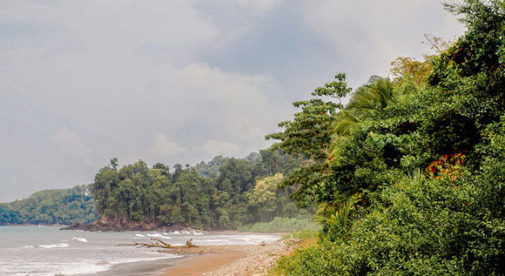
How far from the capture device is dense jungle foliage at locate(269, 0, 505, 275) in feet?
13.1

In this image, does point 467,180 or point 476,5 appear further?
point 476,5

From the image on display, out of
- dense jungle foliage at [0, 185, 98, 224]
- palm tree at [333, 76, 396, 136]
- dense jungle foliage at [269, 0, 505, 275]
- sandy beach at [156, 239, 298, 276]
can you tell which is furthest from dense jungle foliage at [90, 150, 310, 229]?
dense jungle foliage at [269, 0, 505, 275]

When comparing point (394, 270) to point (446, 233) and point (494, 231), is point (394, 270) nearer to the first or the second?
point (446, 233)

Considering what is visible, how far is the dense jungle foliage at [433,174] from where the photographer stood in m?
4.00

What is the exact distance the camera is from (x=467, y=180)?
4457 millimetres

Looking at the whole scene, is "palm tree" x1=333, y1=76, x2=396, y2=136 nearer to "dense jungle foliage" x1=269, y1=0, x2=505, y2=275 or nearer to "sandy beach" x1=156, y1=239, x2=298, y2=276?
"dense jungle foliage" x1=269, y1=0, x2=505, y2=275

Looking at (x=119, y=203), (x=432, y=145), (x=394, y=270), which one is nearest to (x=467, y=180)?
(x=394, y=270)

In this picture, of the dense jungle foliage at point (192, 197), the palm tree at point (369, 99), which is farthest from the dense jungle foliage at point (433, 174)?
the dense jungle foliage at point (192, 197)

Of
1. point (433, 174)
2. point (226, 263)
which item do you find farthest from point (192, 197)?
point (433, 174)

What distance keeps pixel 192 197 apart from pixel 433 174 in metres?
76.5

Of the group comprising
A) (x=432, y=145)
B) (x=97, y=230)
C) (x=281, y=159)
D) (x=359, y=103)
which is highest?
(x=281, y=159)

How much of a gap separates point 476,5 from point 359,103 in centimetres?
457

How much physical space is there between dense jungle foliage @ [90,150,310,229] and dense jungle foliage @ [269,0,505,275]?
6494 cm

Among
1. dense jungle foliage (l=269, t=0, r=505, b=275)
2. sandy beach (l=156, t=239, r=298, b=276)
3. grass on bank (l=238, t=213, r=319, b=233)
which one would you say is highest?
dense jungle foliage (l=269, t=0, r=505, b=275)
